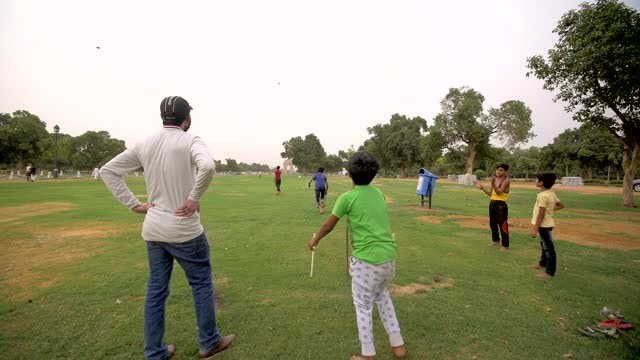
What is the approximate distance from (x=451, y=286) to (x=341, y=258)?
217 cm

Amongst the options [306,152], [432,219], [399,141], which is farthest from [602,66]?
[306,152]

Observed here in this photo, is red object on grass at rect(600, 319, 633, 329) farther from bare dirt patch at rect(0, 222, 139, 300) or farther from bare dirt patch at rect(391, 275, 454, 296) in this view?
bare dirt patch at rect(0, 222, 139, 300)

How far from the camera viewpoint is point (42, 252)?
6484mm

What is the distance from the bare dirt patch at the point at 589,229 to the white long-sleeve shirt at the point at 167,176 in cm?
966

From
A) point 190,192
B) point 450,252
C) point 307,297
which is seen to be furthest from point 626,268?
point 190,192

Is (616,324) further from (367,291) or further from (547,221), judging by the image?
(367,291)

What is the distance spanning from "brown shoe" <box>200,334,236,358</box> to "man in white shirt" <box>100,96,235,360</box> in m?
0.38

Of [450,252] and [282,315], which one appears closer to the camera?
[282,315]

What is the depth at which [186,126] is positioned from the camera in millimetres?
2898

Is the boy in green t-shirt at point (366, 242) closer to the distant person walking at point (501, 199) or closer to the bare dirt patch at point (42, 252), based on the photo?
the bare dirt patch at point (42, 252)

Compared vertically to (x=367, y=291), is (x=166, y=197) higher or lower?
higher

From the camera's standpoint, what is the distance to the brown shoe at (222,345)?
2.92m

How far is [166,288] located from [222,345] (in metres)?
0.81

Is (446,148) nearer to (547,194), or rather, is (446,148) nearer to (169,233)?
(547,194)
